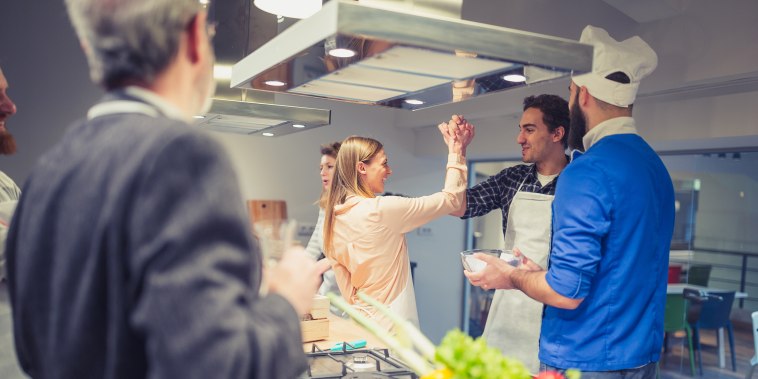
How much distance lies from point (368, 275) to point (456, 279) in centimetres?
338

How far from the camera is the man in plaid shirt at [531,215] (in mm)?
2330

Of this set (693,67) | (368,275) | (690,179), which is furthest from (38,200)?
(690,179)

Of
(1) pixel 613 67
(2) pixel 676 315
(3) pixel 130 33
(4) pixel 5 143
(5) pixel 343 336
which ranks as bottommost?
(2) pixel 676 315

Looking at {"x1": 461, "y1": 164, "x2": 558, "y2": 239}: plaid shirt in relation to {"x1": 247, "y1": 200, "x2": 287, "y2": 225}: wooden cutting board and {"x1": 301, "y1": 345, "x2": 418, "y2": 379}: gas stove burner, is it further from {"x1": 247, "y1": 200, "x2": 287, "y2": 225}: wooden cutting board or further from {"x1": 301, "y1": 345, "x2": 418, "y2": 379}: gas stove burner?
{"x1": 247, "y1": 200, "x2": 287, "y2": 225}: wooden cutting board

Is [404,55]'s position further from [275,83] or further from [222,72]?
[222,72]

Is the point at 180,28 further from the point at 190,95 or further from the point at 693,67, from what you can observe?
the point at 693,67

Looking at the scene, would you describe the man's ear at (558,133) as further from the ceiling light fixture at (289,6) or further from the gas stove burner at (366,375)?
the gas stove burner at (366,375)

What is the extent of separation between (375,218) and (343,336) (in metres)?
0.47

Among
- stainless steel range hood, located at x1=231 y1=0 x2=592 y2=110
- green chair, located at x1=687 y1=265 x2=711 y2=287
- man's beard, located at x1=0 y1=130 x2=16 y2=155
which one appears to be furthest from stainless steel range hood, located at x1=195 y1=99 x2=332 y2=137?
green chair, located at x1=687 y1=265 x2=711 y2=287

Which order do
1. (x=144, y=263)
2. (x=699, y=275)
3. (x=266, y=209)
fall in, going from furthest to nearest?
1. (x=266, y=209)
2. (x=699, y=275)
3. (x=144, y=263)

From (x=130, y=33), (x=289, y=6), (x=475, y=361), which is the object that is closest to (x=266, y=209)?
(x=289, y=6)

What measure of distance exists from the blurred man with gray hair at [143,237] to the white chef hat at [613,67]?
1385 mm

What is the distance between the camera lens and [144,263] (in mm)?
617

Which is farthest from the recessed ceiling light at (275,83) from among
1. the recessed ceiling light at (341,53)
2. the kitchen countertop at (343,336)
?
the kitchen countertop at (343,336)
